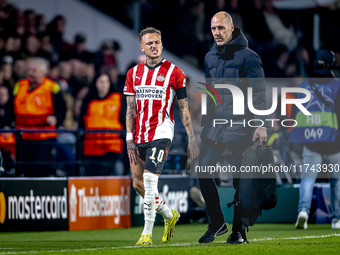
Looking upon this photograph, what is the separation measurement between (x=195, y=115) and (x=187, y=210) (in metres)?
2.33

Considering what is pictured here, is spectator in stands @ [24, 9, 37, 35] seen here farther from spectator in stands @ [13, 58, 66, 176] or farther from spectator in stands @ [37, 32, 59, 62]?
spectator in stands @ [13, 58, 66, 176]

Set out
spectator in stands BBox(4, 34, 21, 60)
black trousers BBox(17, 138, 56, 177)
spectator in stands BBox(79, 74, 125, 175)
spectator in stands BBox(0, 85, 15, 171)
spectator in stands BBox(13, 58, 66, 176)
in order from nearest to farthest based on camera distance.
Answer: spectator in stands BBox(0, 85, 15, 171)
black trousers BBox(17, 138, 56, 177)
spectator in stands BBox(13, 58, 66, 176)
spectator in stands BBox(79, 74, 125, 175)
spectator in stands BBox(4, 34, 21, 60)

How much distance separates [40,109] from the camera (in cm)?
962

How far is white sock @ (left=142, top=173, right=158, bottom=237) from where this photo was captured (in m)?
6.11

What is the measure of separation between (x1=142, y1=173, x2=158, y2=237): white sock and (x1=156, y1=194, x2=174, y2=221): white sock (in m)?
0.08

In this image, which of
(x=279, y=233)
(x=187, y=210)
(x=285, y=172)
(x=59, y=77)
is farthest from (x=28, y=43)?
(x=279, y=233)

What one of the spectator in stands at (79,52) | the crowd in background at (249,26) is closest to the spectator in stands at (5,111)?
the spectator in stands at (79,52)

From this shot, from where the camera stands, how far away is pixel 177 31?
15148mm

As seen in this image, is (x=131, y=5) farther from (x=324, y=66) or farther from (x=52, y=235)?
(x=52, y=235)

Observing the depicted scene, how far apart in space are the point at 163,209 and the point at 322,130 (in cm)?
319

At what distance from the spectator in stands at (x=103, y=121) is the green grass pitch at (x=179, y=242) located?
1257mm

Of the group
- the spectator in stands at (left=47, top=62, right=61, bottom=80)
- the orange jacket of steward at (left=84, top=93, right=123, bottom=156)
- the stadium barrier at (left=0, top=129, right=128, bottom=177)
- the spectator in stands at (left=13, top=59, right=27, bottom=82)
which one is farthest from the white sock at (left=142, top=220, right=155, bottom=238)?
the spectator in stands at (left=47, top=62, right=61, bottom=80)

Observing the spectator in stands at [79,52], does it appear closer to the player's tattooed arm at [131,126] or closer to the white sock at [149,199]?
the player's tattooed arm at [131,126]

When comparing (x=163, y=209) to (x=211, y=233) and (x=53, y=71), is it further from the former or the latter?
(x=53, y=71)
